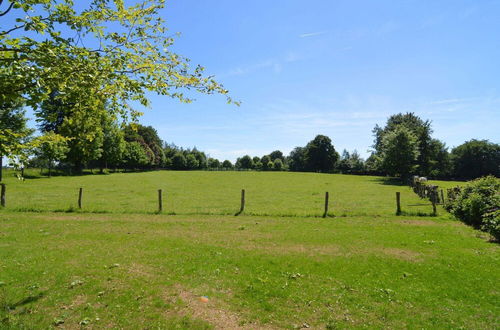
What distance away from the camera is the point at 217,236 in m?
14.6

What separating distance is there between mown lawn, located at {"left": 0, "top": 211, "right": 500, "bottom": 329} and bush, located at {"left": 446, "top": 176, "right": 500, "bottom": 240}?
1814mm

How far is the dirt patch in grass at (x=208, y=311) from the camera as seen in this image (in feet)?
21.4

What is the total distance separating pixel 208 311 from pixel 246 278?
86.3 inches

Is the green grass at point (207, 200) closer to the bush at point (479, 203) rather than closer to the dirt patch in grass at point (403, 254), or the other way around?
the bush at point (479, 203)

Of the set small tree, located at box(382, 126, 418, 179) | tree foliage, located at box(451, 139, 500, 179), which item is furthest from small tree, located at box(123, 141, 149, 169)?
tree foliage, located at box(451, 139, 500, 179)

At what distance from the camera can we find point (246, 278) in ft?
29.7

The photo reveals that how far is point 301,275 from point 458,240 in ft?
33.6

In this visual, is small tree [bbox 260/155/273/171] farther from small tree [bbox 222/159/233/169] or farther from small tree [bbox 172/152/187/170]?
small tree [bbox 172/152/187/170]

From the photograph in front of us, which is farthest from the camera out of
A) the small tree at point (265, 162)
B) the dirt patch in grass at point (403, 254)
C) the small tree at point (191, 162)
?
the small tree at point (265, 162)

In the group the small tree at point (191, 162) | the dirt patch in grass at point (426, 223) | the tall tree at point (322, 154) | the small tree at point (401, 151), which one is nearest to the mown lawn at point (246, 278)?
the dirt patch in grass at point (426, 223)

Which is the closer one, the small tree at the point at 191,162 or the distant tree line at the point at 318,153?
the distant tree line at the point at 318,153

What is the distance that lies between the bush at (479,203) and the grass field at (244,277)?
1.68m

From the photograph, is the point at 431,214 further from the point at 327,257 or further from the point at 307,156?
the point at 307,156

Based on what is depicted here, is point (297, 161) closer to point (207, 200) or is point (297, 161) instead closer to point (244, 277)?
point (207, 200)
